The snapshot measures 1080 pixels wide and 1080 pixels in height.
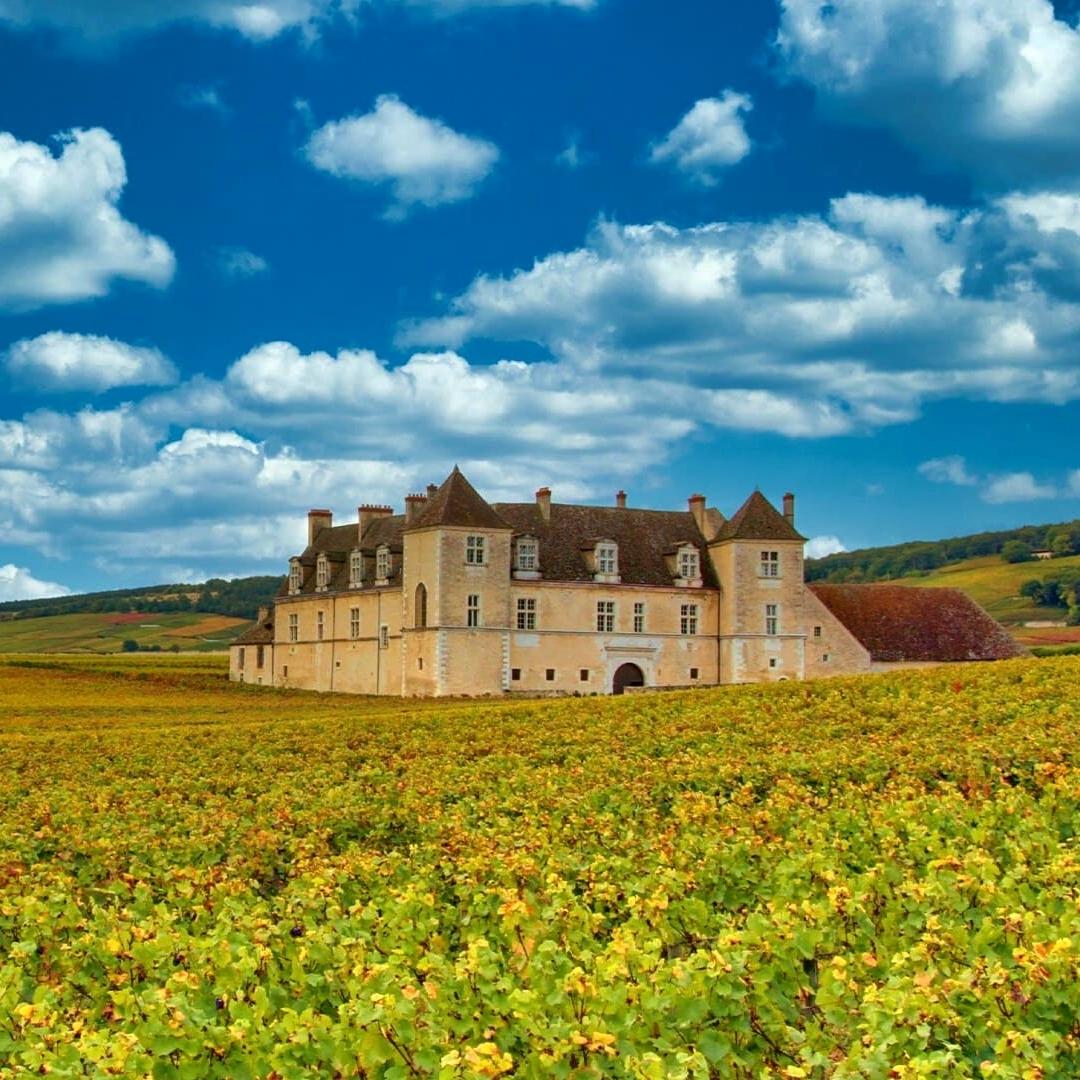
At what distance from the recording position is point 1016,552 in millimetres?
160125

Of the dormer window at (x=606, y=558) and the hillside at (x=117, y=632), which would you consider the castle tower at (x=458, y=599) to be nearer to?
the dormer window at (x=606, y=558)

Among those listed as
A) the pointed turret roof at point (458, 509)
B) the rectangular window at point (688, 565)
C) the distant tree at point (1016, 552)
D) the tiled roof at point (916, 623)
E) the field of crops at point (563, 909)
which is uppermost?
the distant tree at point (1016, 552)

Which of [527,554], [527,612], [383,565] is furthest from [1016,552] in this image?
[383,565]

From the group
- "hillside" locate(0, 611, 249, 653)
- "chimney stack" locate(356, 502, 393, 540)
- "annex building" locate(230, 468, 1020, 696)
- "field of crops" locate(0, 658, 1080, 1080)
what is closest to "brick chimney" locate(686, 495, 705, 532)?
"annex building" locate(230, 468, 1020, 696)

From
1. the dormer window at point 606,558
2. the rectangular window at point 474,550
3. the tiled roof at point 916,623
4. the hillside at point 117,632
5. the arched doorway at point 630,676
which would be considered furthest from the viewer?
the hillside at point 117,632

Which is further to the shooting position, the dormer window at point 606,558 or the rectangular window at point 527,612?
the dormer window at point 606,558

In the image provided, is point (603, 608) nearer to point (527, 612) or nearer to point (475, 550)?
point (527, 612)

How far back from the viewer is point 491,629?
64812mm

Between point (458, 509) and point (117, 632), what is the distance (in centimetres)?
10655

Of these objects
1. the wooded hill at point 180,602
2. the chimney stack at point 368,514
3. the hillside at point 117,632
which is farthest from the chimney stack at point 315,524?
the wooded hill at point 180,602

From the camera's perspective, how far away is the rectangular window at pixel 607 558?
6831 centimetres

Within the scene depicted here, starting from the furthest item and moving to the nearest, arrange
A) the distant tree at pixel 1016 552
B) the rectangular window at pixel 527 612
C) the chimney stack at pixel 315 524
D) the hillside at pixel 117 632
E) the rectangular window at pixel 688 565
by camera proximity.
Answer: the distant tree at pixel 1016 552, the hillside at pixel 117 632, the chimney stack at pixel 315 524, the rectangular window at pixel 688 565, the rectangular window at pixel 527 612

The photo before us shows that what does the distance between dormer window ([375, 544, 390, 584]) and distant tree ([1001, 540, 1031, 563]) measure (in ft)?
360

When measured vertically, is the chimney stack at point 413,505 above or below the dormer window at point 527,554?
above
